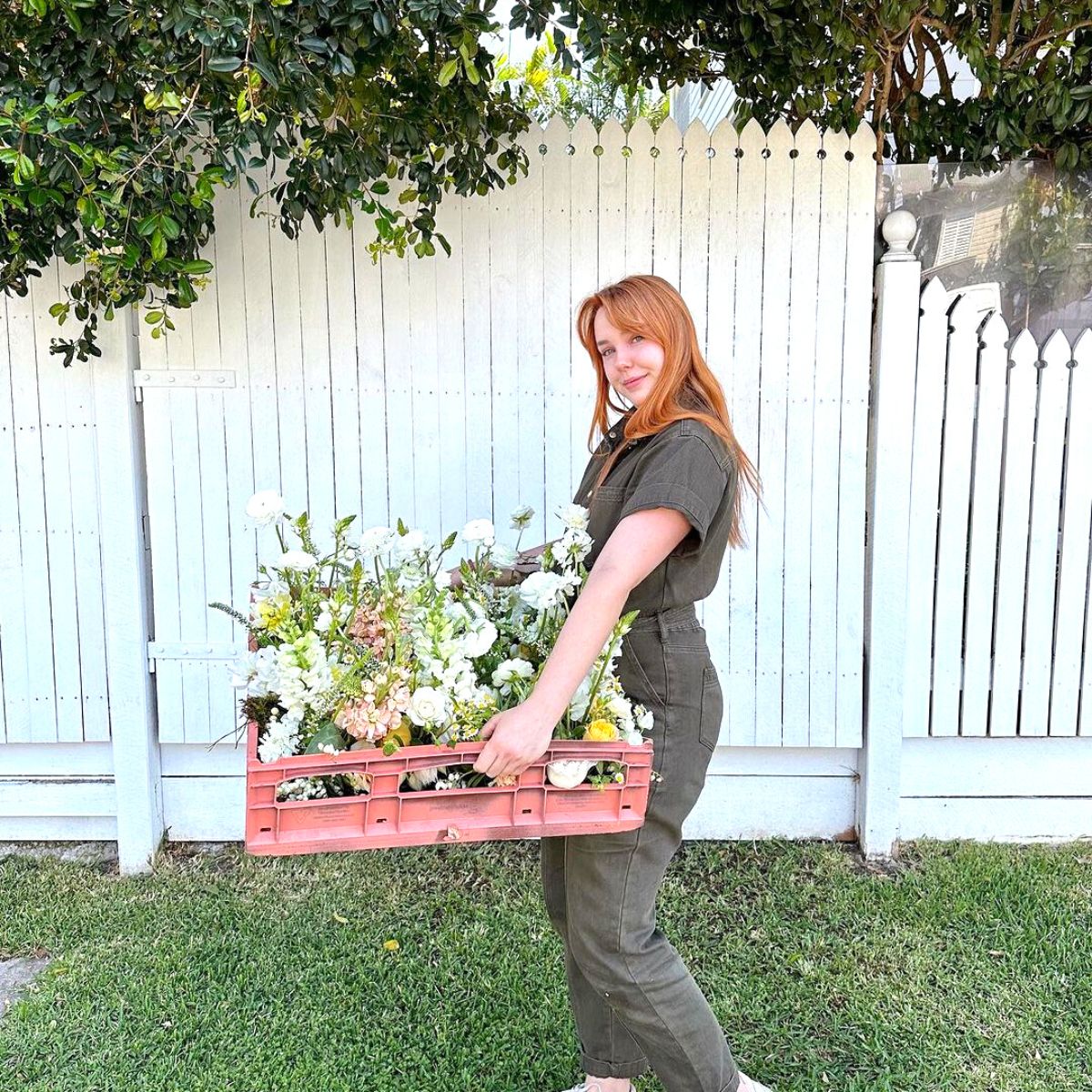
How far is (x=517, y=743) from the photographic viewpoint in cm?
159

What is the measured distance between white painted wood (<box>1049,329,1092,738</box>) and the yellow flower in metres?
2.39

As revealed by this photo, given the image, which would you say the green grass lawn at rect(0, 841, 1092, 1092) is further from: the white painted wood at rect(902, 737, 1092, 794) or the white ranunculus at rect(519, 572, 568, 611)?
the white ranunculus at rect(519, 572, 568, 611)

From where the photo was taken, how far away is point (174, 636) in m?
3.44

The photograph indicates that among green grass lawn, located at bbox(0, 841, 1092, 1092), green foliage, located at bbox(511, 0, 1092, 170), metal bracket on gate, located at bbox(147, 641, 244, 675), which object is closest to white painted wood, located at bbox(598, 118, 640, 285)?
green foliage, located at bbox(511, 0, 1092, 170)

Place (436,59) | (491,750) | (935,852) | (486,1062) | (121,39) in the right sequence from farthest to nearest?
(935,852)
(436,59)
(486,1062)
(121,39)
(491,750)

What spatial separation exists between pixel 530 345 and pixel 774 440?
0.90 metres

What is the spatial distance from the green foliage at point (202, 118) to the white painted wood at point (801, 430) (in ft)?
3.19

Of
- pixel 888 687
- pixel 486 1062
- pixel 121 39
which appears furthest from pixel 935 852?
pixel 121 39

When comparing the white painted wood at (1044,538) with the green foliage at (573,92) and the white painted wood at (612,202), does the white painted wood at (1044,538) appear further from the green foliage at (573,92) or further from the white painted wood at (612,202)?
the green foliage at (573,92)

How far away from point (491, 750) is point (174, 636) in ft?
7.29

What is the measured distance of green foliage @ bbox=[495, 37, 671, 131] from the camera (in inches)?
133

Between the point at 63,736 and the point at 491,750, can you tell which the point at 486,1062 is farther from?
the point at 63,736

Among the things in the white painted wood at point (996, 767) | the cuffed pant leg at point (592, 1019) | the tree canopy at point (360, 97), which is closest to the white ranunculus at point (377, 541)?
the cuffed pant leg at point (592, 1019)

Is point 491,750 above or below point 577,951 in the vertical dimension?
above
